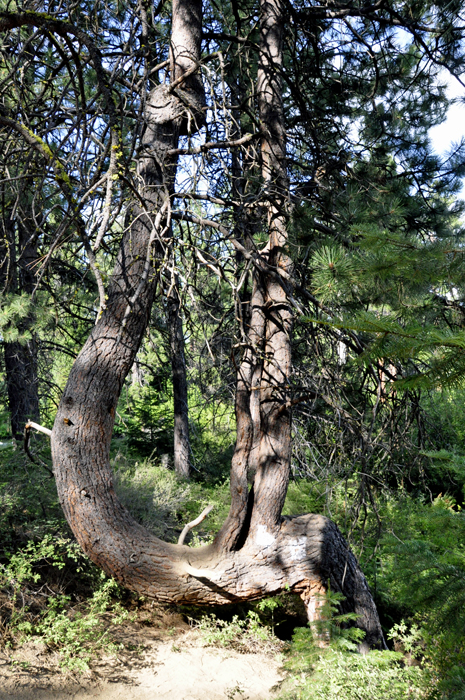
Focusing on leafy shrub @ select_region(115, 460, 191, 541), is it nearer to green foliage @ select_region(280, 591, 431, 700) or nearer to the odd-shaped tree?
the odd-shaped tree

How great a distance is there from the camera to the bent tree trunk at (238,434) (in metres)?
3.44

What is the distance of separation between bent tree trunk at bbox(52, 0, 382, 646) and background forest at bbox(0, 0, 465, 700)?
0.20 metres

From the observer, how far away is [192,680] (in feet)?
14.2

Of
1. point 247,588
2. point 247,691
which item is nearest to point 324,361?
point 247,588

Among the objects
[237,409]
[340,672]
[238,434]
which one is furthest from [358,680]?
[237,409]

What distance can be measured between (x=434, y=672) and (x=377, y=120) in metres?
5.21

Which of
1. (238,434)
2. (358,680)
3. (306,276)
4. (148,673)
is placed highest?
(306,276)

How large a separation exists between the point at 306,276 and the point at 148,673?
3.77m

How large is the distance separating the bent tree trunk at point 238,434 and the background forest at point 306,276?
201 mm

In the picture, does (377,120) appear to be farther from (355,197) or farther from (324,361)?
(324,361)

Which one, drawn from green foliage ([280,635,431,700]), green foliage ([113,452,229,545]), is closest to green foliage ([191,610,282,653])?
green foliage ([113,452,229,545])

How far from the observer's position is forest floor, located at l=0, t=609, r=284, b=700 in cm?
398

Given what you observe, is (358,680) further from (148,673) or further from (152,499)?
(152,499)

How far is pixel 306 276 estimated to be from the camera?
4.40 metres
